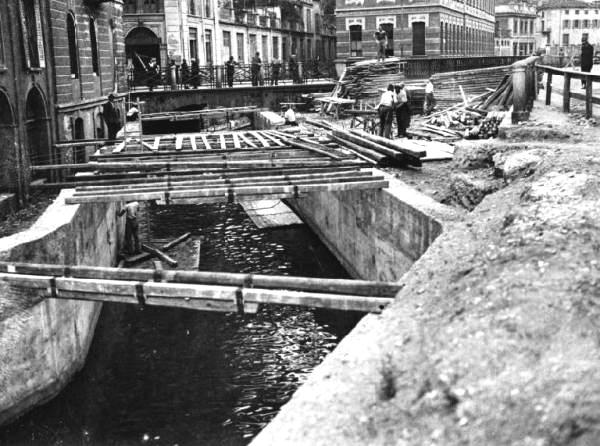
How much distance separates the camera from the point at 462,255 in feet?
26.8

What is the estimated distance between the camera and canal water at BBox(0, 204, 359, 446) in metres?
10.1

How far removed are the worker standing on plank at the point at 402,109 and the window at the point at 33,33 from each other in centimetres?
936

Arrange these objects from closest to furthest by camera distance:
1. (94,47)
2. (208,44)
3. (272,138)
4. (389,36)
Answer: (272,138), (94,47), (208,44), (389,36)

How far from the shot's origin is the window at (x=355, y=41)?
45.8 metres

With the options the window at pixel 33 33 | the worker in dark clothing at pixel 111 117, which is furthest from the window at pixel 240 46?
the window at pixel 33 33

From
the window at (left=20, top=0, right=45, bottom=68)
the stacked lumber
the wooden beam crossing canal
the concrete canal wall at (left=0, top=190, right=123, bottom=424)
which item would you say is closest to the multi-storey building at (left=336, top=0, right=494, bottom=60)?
the stacked lumber

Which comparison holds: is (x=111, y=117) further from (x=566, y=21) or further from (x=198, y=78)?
(x=566, y=21)

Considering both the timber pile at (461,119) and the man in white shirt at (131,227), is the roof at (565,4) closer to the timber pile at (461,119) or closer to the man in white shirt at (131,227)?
the timber pile at (461,119)

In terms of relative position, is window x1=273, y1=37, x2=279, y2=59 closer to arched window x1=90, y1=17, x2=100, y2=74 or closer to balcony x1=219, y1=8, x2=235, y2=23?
balcony x1=219, y1=8, x2=235, y2=23

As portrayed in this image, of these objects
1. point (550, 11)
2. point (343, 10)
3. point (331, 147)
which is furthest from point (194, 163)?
point (550, 11)

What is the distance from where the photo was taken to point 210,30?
44.7 meters

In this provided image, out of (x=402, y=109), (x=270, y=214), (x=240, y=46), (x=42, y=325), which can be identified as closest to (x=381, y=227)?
(x=42, y=325)

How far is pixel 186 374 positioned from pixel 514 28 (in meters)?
92.9

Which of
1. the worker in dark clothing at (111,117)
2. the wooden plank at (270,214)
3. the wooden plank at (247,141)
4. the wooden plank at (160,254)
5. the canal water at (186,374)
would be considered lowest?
the canal water at (186,374)
